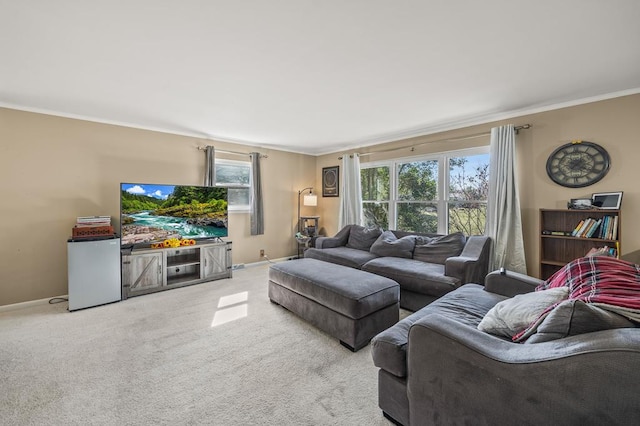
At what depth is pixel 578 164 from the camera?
292cm

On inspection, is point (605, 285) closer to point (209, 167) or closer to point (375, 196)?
point (375, 196)

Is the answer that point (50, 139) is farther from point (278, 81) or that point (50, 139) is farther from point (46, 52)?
point (278, 81)

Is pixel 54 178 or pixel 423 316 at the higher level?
pixel 54 178

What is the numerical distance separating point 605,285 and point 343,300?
5.27 ft

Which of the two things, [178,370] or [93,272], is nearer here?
[178,370]

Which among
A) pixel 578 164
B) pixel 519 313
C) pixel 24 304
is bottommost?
pixel 24 304

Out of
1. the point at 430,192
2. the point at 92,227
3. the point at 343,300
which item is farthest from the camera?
the point at 430,192

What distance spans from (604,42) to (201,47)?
2.97 metres

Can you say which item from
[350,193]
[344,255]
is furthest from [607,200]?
[350,193]

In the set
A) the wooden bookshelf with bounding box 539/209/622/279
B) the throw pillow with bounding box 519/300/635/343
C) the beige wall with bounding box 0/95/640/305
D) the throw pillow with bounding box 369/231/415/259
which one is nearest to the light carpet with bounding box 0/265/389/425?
the beige wall with bounding box 0/95/640/305

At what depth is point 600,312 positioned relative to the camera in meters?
1.00

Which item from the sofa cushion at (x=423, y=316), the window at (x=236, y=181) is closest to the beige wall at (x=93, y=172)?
the window at (x=236, y=181)

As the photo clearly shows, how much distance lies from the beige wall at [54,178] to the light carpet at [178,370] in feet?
1.75

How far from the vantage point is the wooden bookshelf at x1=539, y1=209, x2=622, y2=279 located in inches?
111
